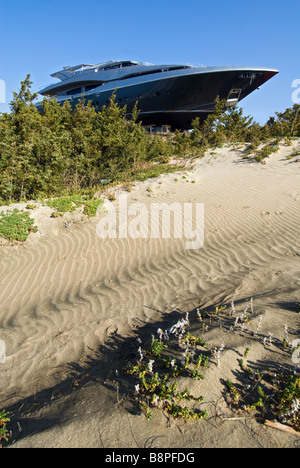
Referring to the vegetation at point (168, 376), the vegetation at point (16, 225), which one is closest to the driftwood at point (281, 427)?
the vegetation at point (168, 376)

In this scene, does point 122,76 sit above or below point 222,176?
above

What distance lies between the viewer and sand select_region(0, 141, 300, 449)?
1933 mm

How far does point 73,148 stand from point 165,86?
1108 inches

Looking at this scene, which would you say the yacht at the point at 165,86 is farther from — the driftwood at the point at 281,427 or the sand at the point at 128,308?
the driftwood at the point at 281,427

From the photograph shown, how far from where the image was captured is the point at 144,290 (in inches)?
191

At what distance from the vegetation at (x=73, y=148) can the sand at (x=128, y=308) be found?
79.4 inches

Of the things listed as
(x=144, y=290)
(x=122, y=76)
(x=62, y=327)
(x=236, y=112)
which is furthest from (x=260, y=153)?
(x=122, y=76)

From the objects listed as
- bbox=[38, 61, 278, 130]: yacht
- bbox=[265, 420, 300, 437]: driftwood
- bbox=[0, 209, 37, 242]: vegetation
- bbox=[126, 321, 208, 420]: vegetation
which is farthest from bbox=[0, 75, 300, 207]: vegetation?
bbox=[38, 61, 278, 130]: yacht

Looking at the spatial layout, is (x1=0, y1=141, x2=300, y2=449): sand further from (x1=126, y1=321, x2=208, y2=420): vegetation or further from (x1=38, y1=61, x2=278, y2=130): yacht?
(x1=38, y1=61, x2=278, y2=130): yacht

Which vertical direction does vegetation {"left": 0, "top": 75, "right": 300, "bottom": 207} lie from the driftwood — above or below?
above

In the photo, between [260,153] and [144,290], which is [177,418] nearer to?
[144,290]

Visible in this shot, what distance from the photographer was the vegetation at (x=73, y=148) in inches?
340

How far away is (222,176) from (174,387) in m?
10.4

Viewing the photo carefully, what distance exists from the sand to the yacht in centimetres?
2963
